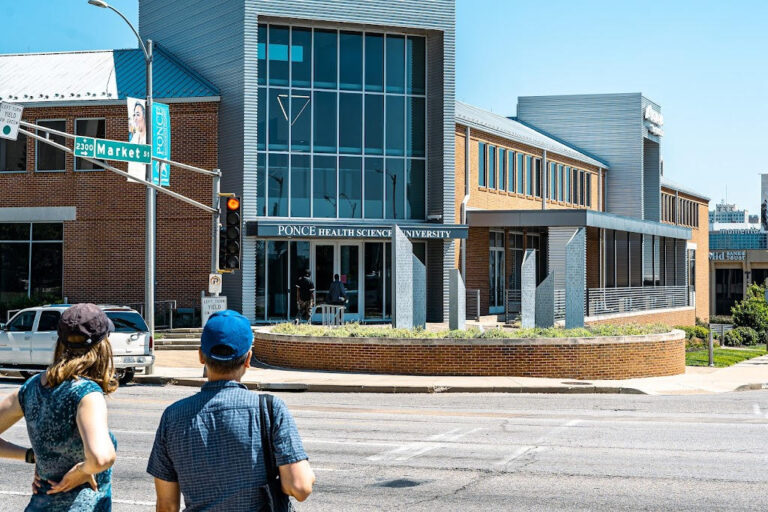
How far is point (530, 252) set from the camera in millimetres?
26891

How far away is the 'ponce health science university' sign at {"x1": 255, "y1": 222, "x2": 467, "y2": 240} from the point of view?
31.9 metres

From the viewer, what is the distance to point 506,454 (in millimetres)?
11664

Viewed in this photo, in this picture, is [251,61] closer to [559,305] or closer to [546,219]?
[546,219]

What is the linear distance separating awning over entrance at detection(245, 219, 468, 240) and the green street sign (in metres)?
10.5

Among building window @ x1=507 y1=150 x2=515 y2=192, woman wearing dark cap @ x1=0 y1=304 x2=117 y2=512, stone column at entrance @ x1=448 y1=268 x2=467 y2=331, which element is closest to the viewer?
woman wearing dark cap @ x1=0 y1=304 x2=117 y2=512

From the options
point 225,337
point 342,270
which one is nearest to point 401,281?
point 342,270

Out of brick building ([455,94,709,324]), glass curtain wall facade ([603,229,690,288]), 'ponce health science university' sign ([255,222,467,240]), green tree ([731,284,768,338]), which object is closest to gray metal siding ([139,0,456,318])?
'ponce health science university' sign ([255,222,467,240])

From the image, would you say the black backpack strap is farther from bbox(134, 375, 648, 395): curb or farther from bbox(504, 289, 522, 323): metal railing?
bbox(504, 289, 522, 323): metal railing

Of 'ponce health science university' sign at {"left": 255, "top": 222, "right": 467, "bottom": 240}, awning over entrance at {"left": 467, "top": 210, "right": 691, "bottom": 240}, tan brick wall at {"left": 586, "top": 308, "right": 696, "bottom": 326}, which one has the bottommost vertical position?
tan brick wall at {"left": 586, "top": 308, "right": 696, "bottom": 326}

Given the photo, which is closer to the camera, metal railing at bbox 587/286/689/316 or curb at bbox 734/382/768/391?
curb at bbox 734/382/768/391

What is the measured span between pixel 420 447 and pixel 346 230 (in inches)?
829

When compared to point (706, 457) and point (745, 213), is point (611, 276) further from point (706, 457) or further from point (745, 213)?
point (745, 213)

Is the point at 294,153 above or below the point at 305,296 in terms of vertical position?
above

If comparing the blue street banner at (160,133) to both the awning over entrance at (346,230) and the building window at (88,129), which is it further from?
the building window at (88,129)
